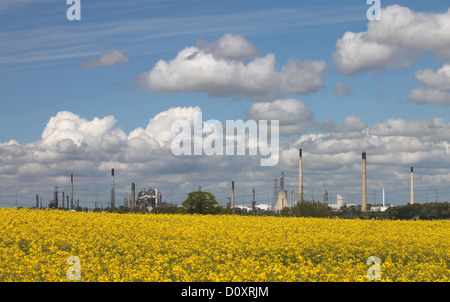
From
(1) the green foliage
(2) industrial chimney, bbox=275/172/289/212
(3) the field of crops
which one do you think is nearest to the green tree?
(3) the field of crops

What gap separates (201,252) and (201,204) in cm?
2952

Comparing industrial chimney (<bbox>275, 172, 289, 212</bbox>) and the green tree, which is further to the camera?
industrial chimney (<bbox>275, 172, 289, 212</bbox>)

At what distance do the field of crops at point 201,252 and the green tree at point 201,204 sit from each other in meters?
15.6

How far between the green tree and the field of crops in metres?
15.6

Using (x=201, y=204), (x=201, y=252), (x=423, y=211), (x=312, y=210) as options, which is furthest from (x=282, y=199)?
(x=201, y=252)

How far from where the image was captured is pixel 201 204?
5159 cm

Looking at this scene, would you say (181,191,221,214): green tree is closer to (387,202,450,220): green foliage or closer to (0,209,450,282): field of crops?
(0,209,450,282): field of crops

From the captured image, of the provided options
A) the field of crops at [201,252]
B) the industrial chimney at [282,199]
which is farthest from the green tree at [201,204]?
the industrial chimney at [282,199]

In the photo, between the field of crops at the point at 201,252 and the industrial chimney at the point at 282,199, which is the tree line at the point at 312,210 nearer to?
the field of crops at the point at 201,252

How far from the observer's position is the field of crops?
16.3 metres
